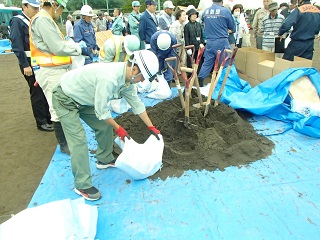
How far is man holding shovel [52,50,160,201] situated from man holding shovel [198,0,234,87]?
111 inches

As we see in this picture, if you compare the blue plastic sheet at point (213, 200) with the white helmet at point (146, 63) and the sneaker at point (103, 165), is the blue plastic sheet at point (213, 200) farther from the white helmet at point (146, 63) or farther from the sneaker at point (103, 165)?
the white helmet at point (146, 63)

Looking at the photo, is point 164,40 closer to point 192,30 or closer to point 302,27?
point 192,30

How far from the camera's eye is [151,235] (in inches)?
74.3

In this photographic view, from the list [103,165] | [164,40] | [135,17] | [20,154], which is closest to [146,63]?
[103,165]

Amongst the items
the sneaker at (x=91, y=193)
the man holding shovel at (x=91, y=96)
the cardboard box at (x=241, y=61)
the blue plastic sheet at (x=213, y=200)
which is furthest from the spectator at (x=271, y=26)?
the sneaker at (x=91, y=193)

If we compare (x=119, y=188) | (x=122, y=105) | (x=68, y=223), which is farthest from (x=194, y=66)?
(x=68, y=223)

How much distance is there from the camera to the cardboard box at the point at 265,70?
14.1 feet

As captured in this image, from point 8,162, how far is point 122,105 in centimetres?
166

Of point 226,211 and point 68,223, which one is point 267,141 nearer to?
point 226,211

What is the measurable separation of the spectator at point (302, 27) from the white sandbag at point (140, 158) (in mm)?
3290

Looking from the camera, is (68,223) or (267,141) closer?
(68,223)

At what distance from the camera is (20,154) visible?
3.25 m

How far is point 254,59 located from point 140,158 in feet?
10.9

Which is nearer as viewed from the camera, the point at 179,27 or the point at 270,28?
the point at 270,28
